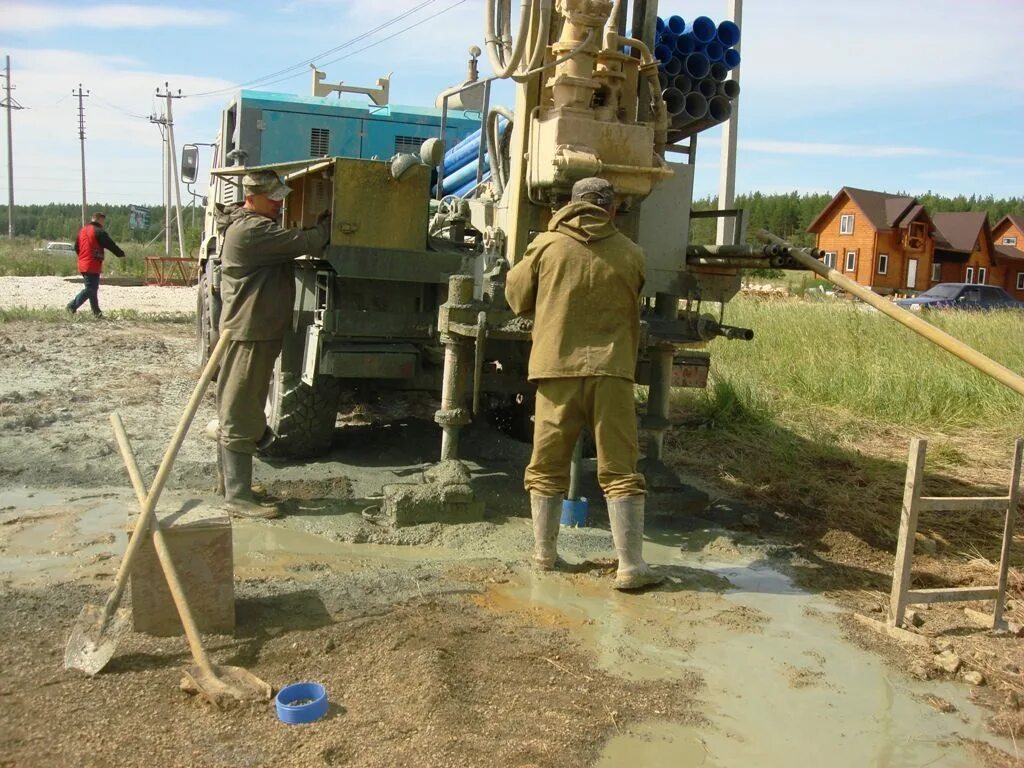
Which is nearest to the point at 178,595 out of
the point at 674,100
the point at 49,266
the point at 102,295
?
the point at 674,100

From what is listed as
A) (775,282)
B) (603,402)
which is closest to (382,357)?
(603,402)

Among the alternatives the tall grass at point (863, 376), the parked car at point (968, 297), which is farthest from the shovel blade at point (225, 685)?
the parked car at point (968, 297)

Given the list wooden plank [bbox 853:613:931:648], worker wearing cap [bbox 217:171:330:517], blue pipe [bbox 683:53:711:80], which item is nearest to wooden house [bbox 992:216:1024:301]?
blue pipe [bbox 683:53:711:80]

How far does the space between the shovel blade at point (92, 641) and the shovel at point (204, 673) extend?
234mm

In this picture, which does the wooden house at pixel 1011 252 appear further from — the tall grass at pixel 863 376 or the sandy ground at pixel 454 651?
the sandy ground at pixel 454 651

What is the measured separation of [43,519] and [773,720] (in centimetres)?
393

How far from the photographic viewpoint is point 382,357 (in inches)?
235

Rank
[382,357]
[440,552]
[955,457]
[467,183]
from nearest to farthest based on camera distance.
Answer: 1. [440,552]
2. [382,357]
3. [467,183]
4. [955,457]

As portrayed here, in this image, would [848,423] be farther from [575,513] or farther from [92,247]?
[92,247]

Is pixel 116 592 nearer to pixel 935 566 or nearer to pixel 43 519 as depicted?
pixel 43 519

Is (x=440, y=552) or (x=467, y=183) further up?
(x=467, y=183)

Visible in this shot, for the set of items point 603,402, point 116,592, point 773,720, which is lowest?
point 773,720

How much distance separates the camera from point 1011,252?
2219 inches

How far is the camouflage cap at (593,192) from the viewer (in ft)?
15.3
